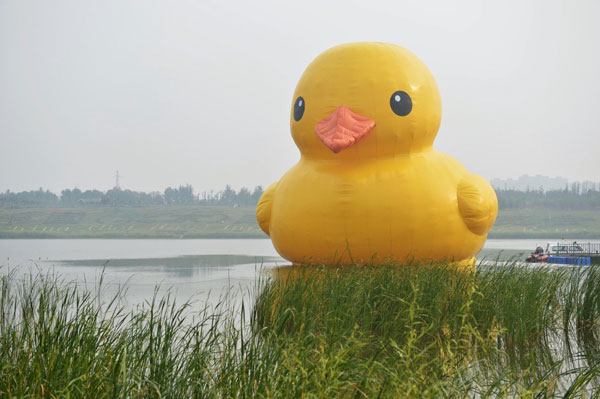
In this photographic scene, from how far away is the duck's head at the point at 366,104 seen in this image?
19.0 ft

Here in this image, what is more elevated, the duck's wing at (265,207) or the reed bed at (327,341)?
the duck's wing at (265,207)

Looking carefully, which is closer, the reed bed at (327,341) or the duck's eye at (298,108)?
the reed bed at (327,341)

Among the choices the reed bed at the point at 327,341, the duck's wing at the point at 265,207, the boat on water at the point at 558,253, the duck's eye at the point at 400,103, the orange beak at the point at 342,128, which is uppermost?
the duck's eye at the point at 400,103

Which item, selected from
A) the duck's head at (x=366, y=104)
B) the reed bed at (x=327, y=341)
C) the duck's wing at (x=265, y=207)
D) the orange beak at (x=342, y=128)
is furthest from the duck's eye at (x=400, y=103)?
the duck's wing at (x=265, y=207)

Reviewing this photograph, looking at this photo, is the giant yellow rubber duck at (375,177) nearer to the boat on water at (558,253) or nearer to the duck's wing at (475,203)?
the duck's wing at (475,203)

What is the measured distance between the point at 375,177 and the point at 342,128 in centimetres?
58

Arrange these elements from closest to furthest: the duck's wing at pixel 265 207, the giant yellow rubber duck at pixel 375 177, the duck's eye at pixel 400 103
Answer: the giant yellow rubber duck at pixel 375 177, the duck's eye at pixel 400 103, the duck's wing at pixel 265 207

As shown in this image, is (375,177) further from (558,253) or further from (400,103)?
(558,253)

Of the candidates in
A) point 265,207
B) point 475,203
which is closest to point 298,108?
point 265,207

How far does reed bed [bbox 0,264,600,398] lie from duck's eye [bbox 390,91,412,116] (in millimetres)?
1439

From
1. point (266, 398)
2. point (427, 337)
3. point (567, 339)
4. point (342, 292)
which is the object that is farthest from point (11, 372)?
point (567, 339)

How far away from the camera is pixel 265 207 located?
22.0 feet

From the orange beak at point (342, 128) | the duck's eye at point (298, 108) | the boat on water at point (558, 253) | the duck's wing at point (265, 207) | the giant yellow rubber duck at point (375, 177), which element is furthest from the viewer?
the boat on water at point (558, 253)

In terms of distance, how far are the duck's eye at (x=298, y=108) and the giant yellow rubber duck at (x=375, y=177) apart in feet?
0.04
